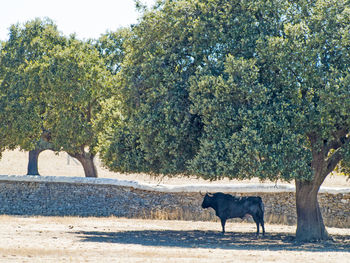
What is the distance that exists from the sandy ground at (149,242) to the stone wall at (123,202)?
4.16 feet

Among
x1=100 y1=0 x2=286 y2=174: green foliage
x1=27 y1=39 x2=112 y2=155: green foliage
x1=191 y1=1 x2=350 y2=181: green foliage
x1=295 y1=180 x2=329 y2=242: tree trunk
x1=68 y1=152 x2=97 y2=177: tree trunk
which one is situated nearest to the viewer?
x1=191 y1=1 x2=350 y2=181: green foliage

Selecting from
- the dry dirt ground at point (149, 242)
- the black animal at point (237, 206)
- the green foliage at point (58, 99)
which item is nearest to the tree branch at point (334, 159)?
the dry dirt ground at point (149, 242)

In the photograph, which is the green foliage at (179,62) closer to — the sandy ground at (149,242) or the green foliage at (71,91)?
the sandy ground at (149,242)

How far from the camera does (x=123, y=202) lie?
94.6 feet

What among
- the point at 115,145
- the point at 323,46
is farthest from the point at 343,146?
the point at 115,145

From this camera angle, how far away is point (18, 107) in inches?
1342

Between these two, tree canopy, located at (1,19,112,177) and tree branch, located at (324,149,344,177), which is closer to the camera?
tree branch, located at (324,149,344,177)

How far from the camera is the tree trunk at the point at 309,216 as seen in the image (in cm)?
2020

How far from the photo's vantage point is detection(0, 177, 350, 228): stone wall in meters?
26.4

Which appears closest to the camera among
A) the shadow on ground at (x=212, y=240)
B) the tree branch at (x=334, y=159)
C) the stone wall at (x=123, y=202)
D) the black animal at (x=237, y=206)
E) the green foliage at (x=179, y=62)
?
the shadow on ground at (x=212, y=240)

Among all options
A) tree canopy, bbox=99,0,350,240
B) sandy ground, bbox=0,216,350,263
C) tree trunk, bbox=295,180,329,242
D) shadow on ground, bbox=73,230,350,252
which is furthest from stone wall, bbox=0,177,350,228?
tree canopy, bbox=99,0,350,240

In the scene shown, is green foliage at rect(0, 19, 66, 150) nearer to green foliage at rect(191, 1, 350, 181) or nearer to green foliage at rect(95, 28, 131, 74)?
green foliage at rect(95, 28, 131, 74)

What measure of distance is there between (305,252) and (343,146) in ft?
12.8

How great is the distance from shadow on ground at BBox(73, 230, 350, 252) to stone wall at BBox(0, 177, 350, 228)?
3968 mm
